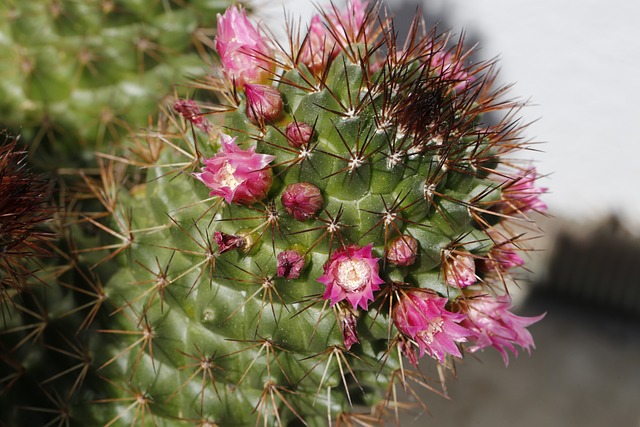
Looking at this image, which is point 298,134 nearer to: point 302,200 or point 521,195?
point 302,200

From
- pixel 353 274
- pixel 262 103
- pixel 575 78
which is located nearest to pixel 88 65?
pixel 262 103

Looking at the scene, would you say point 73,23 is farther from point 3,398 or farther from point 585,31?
point 585,31

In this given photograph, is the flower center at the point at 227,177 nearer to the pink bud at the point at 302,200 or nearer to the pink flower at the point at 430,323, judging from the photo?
the pink bud at the point at 302,200

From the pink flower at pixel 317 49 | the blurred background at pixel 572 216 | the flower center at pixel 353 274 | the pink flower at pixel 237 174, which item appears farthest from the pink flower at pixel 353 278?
the blurred background at pixel 572 216

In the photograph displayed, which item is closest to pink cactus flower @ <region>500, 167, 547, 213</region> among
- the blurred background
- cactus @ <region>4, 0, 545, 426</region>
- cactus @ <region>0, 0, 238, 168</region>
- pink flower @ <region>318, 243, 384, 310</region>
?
cactus @ <region>4, 0, 545, 426</region>

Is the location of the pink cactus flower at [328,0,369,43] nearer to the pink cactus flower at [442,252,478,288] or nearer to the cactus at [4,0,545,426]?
the cactus at [4,0,545,426]
